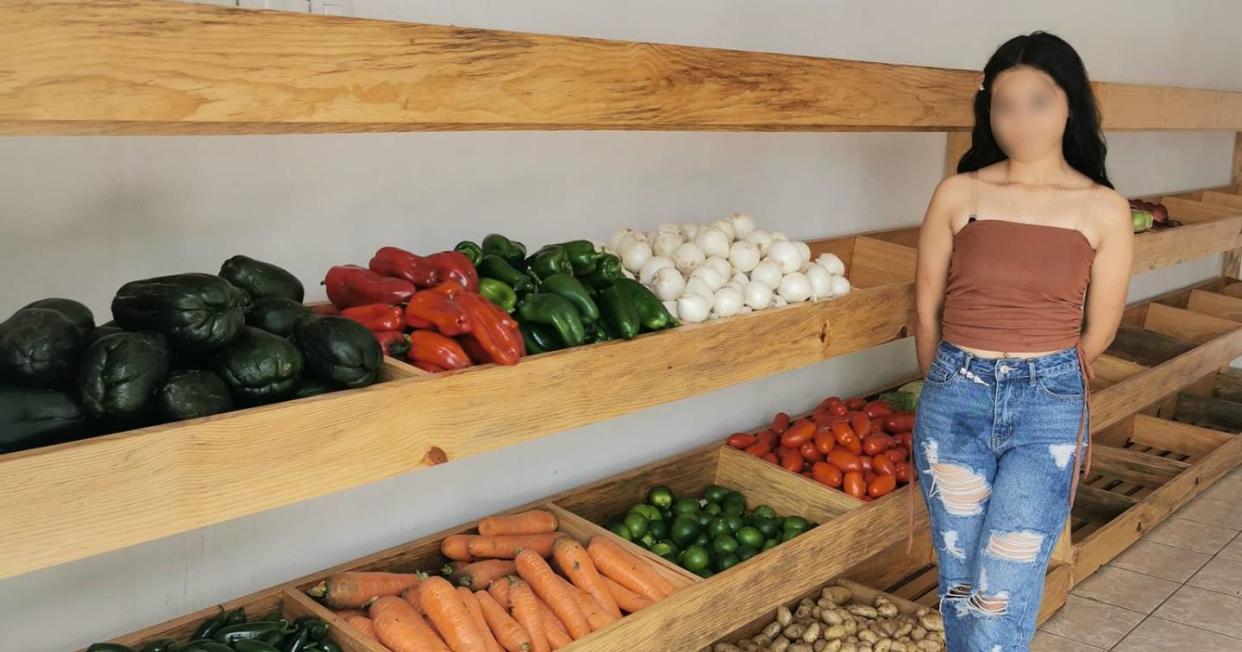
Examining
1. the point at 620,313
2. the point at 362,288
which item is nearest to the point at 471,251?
the point at 362,288

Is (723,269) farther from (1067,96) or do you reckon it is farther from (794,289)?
(1067,96)

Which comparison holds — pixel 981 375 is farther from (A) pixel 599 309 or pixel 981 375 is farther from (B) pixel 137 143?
(B) pixel 137 143

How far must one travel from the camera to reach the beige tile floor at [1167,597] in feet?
12.1

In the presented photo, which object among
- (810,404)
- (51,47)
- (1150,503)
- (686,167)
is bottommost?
(1150,503)

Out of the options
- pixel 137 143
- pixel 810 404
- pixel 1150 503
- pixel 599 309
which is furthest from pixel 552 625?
pixel 1150 503

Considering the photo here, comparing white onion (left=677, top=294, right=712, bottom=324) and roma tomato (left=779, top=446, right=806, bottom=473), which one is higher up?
white onion (left=677, top=294, right=712, bottom=324)

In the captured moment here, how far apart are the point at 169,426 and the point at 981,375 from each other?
1874 millimetres

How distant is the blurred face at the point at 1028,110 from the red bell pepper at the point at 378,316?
149cm

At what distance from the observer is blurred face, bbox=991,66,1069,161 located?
2604 millimetres

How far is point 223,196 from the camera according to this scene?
95.8 inches

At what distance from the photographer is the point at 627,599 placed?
8.70 ft

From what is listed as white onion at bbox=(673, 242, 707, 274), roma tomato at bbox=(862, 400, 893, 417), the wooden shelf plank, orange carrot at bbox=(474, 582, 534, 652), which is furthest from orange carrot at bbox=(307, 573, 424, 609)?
roma tomato at bbox=(862, 400, 893, 417)

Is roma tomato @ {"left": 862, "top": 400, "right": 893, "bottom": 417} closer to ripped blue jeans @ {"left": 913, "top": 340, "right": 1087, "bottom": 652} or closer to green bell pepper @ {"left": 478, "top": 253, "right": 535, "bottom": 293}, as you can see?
ripped blue jeans @ {"left": 913, "top": 340, "right": 1087, "bottom": 652}

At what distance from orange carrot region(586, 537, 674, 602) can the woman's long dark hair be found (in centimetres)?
137
